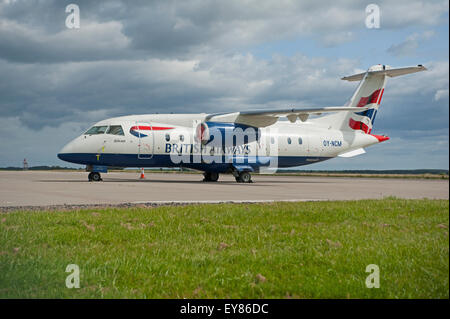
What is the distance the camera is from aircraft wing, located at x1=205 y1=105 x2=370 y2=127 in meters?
23.2

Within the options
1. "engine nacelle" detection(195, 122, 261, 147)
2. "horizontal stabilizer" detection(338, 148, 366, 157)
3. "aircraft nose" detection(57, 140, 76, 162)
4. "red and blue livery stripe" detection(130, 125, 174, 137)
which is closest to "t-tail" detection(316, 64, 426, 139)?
"horizontal stabilizer" detection(338, 148, 366, 157)

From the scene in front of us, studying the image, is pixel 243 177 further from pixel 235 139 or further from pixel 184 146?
pixel 184 146

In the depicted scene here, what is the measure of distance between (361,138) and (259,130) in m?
8.10

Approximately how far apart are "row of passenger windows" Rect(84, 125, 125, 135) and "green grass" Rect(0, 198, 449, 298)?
15.4m

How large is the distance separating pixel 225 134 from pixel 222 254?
19573 millimetres

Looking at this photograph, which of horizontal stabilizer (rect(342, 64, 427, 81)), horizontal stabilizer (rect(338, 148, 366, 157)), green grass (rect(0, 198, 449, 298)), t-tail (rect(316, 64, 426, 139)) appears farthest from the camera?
horizontal stabilizer (rect(338, 148, 366, 157))

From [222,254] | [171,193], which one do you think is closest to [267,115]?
[171,193]

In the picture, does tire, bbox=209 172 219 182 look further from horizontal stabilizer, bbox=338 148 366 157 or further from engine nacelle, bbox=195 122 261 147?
horizontal stabilizer, bbox=338 148 366 157

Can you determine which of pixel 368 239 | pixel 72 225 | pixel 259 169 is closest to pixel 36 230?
pixel 72 225

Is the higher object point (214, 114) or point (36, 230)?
point (214, 114)

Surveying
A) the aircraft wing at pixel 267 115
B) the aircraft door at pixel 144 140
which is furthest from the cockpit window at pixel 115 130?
the aircraft wing at pixel 267 115

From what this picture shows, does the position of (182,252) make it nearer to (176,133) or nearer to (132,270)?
(132,270)

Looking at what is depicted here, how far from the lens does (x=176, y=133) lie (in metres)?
23.9
